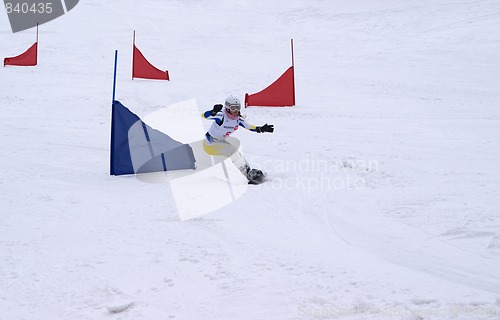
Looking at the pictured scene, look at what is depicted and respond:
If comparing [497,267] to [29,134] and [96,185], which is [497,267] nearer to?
[96,185]

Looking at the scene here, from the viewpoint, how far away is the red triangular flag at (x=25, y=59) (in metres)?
16.7

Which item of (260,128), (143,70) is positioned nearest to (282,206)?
(260,128)

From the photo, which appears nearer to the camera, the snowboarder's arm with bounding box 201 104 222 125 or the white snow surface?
the white snow surface

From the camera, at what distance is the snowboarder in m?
7.34

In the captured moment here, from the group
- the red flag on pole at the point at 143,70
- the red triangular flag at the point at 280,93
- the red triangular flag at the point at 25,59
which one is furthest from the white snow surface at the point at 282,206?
the red triangular flag at the point at 25,59

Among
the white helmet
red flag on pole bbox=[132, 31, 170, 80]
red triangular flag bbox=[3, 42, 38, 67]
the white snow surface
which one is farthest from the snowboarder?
red triangular flag bbox=[3, 42, 38, 67]

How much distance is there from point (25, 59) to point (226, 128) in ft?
38.0

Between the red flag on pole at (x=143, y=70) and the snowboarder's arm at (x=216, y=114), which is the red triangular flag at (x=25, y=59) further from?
the snowboarder's arm at (x=216, y=114)

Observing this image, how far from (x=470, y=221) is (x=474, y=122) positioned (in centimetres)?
527

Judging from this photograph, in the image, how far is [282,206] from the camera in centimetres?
618

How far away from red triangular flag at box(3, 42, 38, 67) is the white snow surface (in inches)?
25.5

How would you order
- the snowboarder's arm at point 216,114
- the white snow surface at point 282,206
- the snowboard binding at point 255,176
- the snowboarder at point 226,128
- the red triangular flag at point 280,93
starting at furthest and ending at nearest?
the red triangular flag at point 280,93 → the snowboarder's arm at point 216,114 → the snowboarder at point 226,128 → the snowboard binding at point 255,176 → the white snow surface at point 282,206

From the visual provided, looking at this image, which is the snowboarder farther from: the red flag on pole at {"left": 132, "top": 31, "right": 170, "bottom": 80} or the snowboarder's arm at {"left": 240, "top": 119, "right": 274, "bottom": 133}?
the red flag on pole at {"left": 132, "top": 31, "right": 170, "bottom": 80}

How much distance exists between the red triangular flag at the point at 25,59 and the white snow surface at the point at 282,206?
648 millimetres
